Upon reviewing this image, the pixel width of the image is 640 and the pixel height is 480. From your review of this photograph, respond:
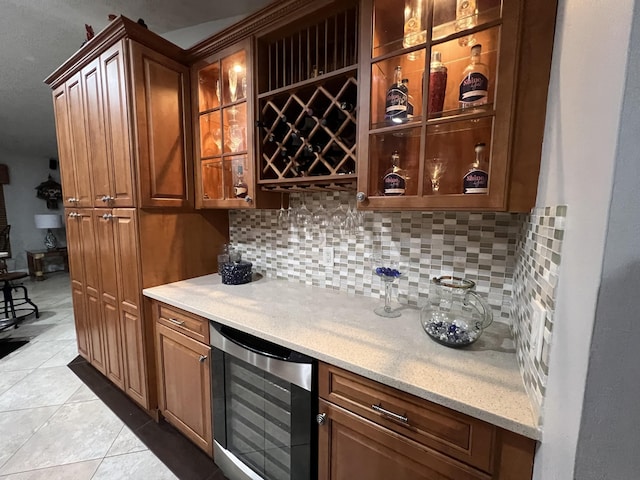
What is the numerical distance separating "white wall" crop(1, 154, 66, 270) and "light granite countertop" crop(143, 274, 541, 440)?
6068 mm

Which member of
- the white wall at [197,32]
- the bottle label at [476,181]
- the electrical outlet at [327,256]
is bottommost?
the electrical outlet at [327,256]

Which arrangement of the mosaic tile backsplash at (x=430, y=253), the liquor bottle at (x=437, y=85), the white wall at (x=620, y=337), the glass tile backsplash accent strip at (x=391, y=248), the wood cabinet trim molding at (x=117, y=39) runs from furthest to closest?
the wood cabinet trim molding at (x=117, y=39)
the glass tile backsplash accent strip at (x=391, y=248)
the liquor bottle at (x=437, y=85)
the mosaic tile backsplash at (x=430, y=253)
the white wall at (x=620, y=337)

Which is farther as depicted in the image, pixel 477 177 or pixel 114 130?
pixel 114 130

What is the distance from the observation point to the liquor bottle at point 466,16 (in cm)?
91

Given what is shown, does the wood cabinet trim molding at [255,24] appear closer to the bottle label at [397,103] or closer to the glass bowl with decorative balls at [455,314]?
the bottle label at [397,103]

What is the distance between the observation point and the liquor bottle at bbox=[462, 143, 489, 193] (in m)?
0.90

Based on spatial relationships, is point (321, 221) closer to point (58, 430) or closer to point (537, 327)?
point (537, 327)

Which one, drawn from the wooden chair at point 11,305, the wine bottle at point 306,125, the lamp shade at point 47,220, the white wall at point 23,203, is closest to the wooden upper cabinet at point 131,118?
the wine bottle at point 306,125

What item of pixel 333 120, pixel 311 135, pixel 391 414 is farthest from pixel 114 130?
pixel 391 414

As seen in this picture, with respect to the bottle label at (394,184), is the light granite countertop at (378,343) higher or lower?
lower

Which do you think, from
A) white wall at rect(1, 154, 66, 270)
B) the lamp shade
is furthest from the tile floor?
white wall at rect(1, 154, 66, 270)

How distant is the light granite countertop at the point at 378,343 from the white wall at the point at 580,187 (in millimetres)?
152

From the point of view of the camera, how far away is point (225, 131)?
5.37 feet

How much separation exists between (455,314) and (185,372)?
1380 mm
